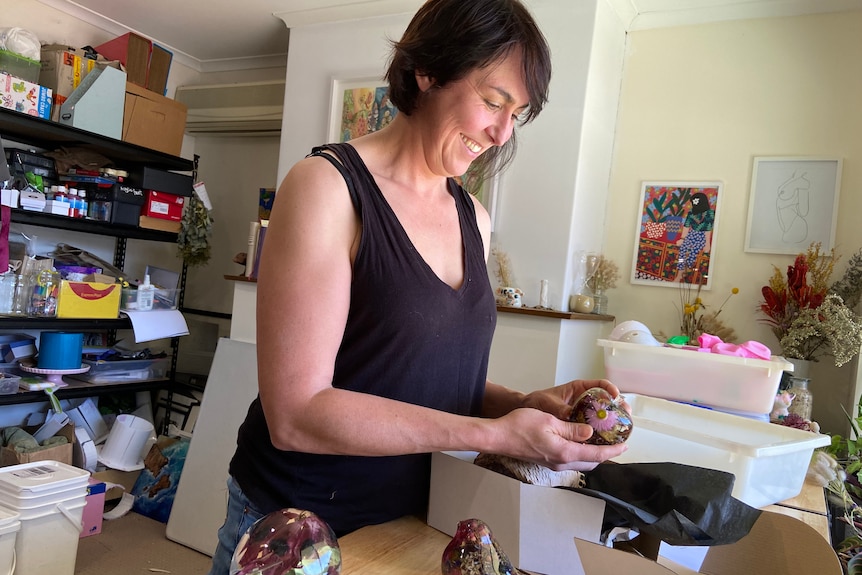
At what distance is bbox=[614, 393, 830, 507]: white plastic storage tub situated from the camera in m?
1.05

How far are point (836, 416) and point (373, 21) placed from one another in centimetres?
252

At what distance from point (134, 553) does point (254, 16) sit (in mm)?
2556

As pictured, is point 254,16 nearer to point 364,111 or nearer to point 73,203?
point 364,111

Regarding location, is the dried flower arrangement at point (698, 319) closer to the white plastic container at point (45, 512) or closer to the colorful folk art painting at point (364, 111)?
the colorful folk art painting at point (364, 111)

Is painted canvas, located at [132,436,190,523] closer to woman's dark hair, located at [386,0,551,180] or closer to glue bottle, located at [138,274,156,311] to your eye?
glue bottle, located at [138,274,156,311]

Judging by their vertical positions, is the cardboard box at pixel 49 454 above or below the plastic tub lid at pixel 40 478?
below

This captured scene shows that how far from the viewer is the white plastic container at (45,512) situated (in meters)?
2.08

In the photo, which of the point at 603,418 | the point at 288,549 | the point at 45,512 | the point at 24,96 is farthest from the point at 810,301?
the point at 24,96

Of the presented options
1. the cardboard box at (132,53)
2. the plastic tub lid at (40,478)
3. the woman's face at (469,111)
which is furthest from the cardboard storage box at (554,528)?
the cardboard box at (132,53)

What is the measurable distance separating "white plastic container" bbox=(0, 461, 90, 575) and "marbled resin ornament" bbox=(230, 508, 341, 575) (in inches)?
78.0

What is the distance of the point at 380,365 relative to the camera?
806 millimetres

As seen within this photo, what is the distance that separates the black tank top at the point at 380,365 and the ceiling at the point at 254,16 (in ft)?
7.06

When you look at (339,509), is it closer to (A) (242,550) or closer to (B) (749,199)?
(A) (242,550)

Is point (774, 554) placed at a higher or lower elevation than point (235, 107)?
lower
